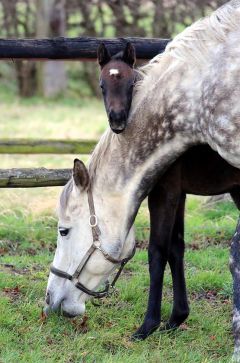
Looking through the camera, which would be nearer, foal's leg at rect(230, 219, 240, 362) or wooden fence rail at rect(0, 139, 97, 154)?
foal's leg at rect(230, 219, 240, 362)

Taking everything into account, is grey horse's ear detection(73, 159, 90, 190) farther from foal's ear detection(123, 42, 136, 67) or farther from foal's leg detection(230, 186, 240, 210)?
foal's leg detection(230, 186, 240, 210)

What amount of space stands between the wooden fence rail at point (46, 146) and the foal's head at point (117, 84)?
10.3 ft

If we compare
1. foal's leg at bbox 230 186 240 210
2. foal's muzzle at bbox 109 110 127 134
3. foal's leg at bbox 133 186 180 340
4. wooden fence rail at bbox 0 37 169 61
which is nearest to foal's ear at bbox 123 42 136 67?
foal's muzzle at bbox 109 110 127 134

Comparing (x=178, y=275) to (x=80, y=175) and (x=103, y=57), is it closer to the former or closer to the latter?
(x=80, y=175)

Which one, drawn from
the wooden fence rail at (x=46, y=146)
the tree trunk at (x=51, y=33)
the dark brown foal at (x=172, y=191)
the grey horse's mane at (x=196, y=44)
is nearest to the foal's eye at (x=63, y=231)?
the dark brown foal at (x=172, y=191)

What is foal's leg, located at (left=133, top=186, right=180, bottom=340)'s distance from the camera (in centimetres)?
462

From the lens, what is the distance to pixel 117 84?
454 cm

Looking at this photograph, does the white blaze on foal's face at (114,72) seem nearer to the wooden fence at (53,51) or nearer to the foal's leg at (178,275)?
the foal's leg at (178,275)

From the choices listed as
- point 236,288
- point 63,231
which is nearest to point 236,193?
point 236,288

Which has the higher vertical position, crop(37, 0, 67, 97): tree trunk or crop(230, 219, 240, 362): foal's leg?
crop(230, 219, 240, 362): foal's leg

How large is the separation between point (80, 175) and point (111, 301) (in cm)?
114

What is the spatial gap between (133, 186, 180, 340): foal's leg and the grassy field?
0.30ft

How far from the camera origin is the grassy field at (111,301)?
4.45 m

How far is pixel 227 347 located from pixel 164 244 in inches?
28.1
